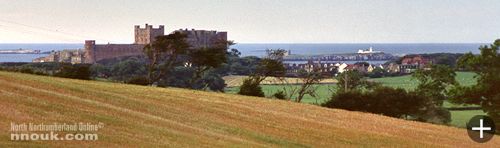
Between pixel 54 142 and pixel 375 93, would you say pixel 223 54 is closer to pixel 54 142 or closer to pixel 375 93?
pixel 375 93

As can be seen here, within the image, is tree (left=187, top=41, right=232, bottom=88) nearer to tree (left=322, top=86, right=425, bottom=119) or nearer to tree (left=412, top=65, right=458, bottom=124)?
tree (left=412, top=65, right=458, bottom=124)

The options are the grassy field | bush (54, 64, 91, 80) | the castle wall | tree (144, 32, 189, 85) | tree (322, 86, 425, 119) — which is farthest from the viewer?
the castle wall

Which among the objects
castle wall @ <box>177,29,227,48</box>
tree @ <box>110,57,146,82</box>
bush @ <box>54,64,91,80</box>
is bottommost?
tree @ <box>110,57,146,82</box>

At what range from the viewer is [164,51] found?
82812 mm

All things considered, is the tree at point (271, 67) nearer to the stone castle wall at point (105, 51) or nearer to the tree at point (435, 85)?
the tree at point (435, 85)

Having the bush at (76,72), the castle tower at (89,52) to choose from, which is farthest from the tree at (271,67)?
the castle tower at (89,52)

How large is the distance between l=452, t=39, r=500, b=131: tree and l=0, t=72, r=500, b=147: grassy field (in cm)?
2633

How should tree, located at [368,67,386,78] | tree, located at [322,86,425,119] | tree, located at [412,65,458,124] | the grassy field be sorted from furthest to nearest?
tree, located at [368,67,386,78] < tree, located at [412,65,458,124] < tree, located at [322,86,425,119] < the grassy field

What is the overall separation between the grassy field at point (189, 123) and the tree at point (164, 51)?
41408mm

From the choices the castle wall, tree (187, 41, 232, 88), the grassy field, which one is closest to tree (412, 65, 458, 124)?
tree (187, 41, 232, 88)

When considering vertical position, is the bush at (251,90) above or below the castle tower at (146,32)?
below

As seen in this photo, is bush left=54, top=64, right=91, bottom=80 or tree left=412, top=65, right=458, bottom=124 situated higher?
bush left=54, top=64, right=91, bottom=80

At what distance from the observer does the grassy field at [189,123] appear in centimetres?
2150

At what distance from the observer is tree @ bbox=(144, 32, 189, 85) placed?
8150 cm
